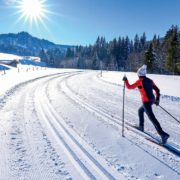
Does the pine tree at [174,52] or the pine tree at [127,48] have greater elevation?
the pine tree at [127,48]

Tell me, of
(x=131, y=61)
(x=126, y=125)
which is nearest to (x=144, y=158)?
(x=126, y=125)

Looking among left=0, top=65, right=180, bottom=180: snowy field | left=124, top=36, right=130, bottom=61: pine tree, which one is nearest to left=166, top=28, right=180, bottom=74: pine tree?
left=0, top=65, right=180, bottom=180: snowy field

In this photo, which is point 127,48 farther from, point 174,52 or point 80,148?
point 80,148

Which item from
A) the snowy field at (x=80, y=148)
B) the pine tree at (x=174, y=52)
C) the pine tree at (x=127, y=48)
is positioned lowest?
the snowy field at (x=80, y=148)

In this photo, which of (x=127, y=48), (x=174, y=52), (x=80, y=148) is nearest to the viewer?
(x=80, y=148)

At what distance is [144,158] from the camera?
2.71 metres

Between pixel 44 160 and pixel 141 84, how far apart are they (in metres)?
3.09

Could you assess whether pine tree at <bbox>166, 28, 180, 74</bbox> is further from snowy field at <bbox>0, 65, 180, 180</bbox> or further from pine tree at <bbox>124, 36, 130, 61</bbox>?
pine tree at <bbox>124, 36, 130, 61</bbox>

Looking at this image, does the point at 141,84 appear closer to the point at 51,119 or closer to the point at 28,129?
the point at 51,119

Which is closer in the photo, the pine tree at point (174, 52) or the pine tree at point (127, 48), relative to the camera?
the pine tree at point (174, 52)

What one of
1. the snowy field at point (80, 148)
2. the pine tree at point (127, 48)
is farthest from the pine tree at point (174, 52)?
the pine tree at point (127, 48)

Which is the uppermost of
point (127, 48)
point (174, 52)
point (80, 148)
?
point (127, 48)

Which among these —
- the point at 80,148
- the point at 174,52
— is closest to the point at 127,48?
the point at 174,52

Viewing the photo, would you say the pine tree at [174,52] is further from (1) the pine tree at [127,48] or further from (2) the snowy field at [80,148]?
(1) the pine tree at [127,48]
